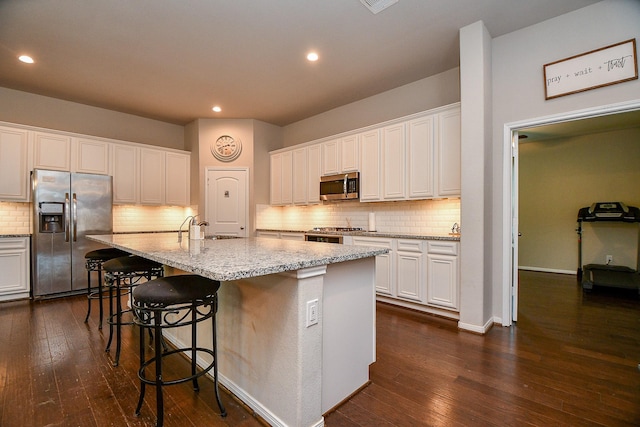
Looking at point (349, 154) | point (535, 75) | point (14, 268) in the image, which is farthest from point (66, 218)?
point (535, 75)

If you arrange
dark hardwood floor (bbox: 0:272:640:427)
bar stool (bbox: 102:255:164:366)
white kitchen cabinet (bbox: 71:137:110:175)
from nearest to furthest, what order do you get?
dark hardwood floor (bbox: 0:272:640:427) < bar stool (bbox: 102:255:164:366) < white kitchen cabinet (bbox: 71:137:110:175)

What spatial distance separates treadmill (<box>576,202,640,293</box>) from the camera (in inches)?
167

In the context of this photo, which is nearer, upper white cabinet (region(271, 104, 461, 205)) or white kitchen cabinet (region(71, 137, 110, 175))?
upper white cabinet (region(271, 104, 461, 205))

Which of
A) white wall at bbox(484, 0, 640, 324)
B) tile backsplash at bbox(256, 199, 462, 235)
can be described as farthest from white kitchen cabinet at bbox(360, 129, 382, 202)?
white wall at bbox(484, 0, 640, 324)

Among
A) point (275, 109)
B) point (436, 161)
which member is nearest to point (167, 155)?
point (275, 109)

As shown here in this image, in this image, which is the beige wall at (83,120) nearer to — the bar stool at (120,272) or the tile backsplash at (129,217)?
the tile backsplash at (129,217)

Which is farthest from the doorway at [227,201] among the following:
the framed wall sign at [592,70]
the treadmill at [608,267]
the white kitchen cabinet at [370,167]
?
the treadmill at [608,267]

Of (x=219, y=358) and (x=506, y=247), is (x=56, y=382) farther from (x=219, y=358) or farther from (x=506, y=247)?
(x=506, y=247)

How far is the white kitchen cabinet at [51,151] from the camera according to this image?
4.15 metres

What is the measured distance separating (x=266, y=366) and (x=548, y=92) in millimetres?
3348

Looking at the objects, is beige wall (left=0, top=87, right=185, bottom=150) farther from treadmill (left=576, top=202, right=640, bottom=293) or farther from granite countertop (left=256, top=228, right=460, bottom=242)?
treadmill (left=576, top=202, right=640, bottom=293)

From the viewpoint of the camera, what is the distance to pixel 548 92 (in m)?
2.80

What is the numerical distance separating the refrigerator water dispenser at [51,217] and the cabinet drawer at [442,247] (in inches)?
190

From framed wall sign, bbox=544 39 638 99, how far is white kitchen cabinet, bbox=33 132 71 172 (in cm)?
609
